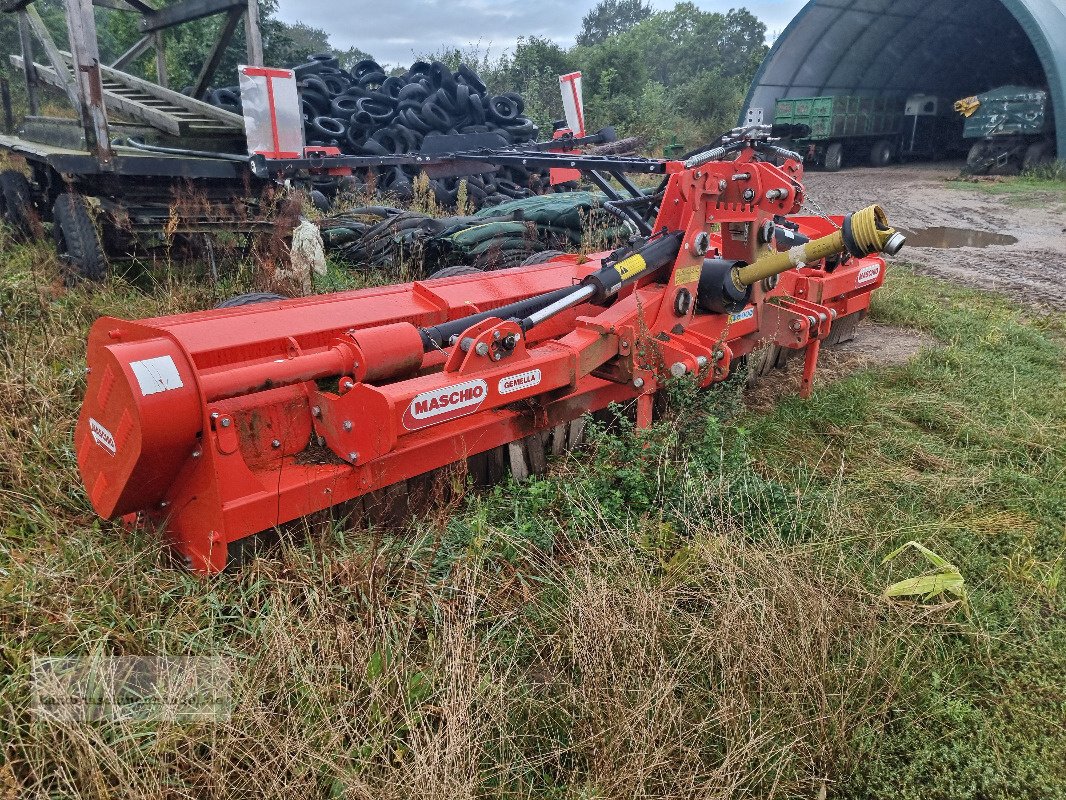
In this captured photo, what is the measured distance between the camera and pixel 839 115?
19906mm

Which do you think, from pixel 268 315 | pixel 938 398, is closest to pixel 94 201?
pixel 268 315

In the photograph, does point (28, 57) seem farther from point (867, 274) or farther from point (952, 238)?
point (952, 238)

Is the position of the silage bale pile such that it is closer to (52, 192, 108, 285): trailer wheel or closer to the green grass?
(52, 192, 108, 285): trailer wheel

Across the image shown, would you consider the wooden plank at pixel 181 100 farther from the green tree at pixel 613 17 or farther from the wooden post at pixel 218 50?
the green tree at pixel 613 17

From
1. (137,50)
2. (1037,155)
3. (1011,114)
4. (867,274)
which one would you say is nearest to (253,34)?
(137,50)

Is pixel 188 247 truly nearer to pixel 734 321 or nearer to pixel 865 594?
pixel 734 321

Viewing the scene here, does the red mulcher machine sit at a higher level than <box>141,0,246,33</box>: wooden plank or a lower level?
lower

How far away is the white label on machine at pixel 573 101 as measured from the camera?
1050cm

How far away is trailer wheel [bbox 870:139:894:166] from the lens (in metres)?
21.5

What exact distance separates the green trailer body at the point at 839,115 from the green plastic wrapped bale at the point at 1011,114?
129 inches

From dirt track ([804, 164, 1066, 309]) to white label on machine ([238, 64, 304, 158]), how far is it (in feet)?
22.6

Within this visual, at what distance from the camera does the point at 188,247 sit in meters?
5.58

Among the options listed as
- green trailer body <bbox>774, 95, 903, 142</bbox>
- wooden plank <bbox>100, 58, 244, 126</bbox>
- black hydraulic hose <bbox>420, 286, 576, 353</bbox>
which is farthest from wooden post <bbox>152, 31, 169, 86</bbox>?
green trailer body <bbox>774, 95, 903, 142</bbox>

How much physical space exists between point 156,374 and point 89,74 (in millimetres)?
3842
